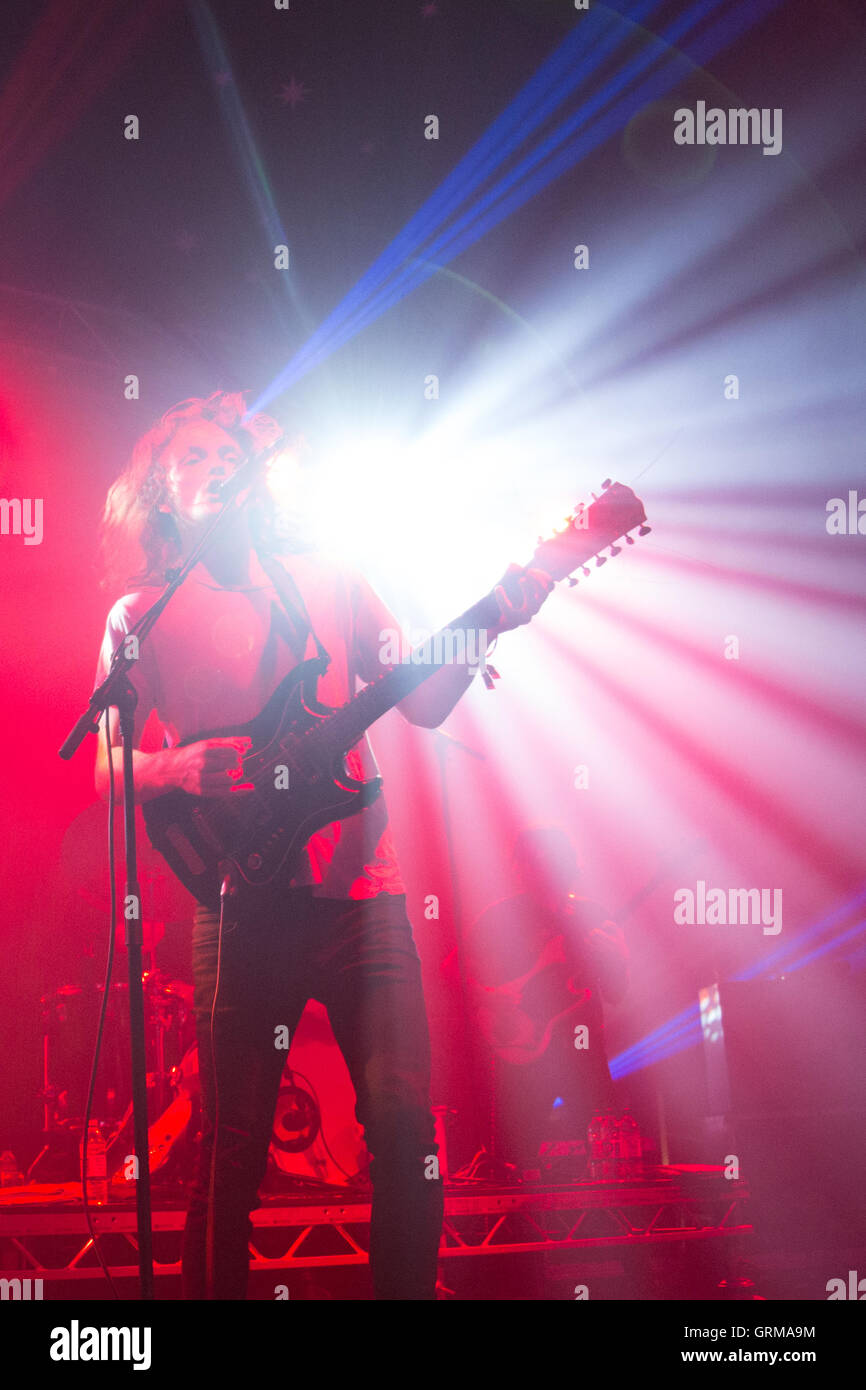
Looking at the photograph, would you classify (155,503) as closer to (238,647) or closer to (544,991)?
(238,647)

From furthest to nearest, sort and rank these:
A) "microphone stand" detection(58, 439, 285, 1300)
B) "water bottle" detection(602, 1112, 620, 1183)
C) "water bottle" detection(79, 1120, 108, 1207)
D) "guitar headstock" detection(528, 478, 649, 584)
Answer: "water bottle" detection(602, 1112, 620, 1183) < "water bottle" detection(79, 1120, 108, 1207) < "guitar headstock" detection(528, 478, 649, 584) < "microphone stand" detection(58, 439, 285, 1300)

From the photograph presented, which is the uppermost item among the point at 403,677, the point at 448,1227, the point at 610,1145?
the point at 403,677

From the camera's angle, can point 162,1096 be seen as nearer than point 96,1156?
No

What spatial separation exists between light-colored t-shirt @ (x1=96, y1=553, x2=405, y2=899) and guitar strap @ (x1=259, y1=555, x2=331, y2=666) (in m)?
0.01

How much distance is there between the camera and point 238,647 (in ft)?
8.09

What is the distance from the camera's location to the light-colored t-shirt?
2.40m

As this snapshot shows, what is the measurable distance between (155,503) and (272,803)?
1012 millimetres

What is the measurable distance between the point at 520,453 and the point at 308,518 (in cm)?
112

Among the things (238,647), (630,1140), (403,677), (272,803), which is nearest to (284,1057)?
(272,803)

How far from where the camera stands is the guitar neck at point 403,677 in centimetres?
222

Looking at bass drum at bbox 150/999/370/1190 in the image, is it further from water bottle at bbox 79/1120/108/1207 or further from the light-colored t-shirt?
the light-colored t-shirt

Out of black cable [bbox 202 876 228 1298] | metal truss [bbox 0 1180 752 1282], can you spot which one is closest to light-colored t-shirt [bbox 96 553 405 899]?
black cable [bbox 202 876 228 1298]

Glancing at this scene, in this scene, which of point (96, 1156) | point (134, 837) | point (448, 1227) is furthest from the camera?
point (96, 1156)
